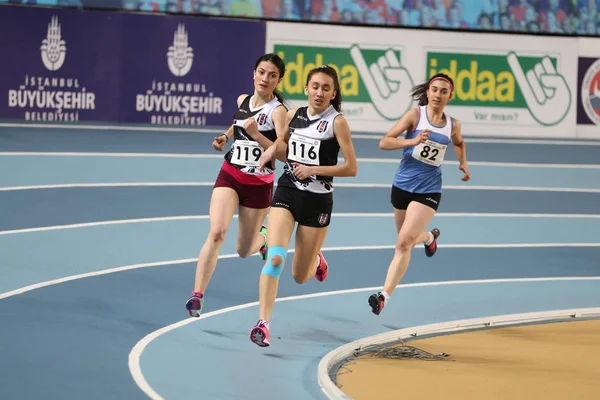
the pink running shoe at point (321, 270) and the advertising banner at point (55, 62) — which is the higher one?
the advertising banner at point (55, 62)

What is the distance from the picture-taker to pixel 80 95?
19.2m

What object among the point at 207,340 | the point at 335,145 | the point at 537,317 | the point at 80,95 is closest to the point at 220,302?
the point at 207,340

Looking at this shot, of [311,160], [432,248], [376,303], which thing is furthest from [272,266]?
[432,248]

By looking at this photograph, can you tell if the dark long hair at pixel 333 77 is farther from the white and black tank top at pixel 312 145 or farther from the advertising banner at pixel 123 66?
the advertising banner at pixel 123 66

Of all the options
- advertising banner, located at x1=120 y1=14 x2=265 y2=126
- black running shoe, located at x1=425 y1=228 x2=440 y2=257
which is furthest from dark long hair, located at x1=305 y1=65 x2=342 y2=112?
advertising banner, located at x1=120 y1=14 x2=265 y2=126

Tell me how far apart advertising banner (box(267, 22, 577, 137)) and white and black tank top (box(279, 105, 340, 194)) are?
12.2m

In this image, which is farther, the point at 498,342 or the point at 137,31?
the point at 137,31

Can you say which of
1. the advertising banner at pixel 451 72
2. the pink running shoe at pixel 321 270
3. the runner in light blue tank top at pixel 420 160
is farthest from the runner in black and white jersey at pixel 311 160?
the advertising banner at pixel 451 72

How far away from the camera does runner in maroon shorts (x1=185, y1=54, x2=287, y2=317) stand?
8.22 m

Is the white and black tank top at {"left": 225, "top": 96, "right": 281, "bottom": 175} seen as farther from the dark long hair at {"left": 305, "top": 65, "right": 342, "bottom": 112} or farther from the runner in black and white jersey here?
the dark long hair at {"left": 305, "top": 65, "right": 342, "bottom": 112}

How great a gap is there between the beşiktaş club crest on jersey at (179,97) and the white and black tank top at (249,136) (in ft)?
37.4

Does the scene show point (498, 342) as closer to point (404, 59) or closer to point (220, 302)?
point (220, 302)

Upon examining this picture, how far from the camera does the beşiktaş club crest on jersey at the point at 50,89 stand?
746 inches

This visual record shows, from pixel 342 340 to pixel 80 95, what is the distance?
12069mm
